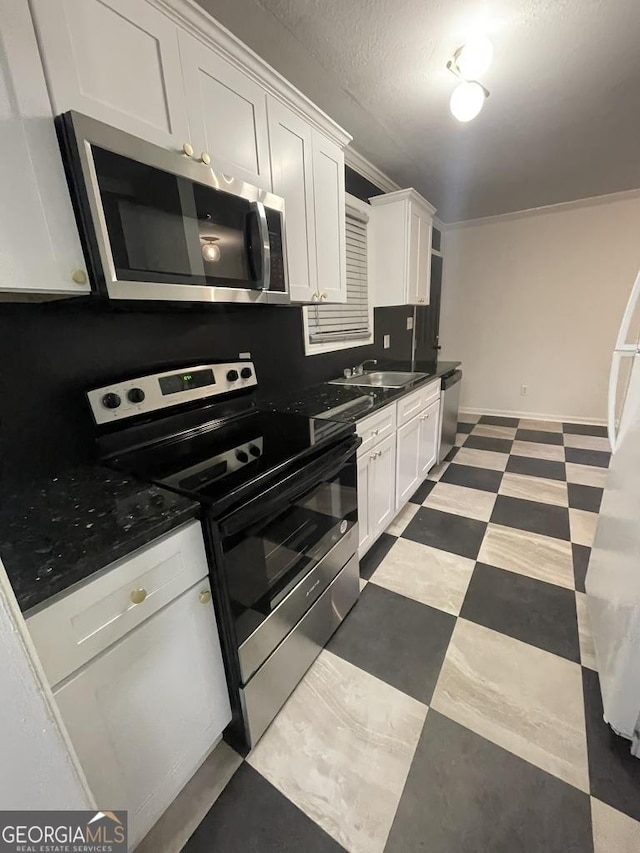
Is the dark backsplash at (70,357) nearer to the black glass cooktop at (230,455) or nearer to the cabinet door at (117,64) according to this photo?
the black glass cooktop at (230,455)

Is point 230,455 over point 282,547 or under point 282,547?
over

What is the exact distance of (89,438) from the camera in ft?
3.91

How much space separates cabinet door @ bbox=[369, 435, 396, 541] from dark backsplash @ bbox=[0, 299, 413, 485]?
97cm

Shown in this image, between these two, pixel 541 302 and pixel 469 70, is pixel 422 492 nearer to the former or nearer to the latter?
pixel 469 70

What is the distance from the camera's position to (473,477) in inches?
116

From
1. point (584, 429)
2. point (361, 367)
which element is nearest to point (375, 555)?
point (361, 367)

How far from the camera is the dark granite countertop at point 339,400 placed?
1.69 metres

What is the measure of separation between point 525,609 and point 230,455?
1.55 metres

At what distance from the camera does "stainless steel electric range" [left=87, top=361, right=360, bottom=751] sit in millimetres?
975

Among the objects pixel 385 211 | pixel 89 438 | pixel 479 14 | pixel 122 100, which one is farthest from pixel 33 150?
pixel 385 211

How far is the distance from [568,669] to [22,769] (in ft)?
5.59

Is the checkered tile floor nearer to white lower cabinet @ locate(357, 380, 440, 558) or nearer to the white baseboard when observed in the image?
white lower cabinet @ locate(357, 380, 440, 558)

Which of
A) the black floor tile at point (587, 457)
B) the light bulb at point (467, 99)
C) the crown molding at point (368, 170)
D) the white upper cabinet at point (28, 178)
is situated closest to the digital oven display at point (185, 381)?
the white upper cabinet at point (28, 178)

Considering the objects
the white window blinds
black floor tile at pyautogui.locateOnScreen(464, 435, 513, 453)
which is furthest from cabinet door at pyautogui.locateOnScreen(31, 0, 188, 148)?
black floor tile at pyautogui.locateOnScreen(464, 435, 513, 453)
